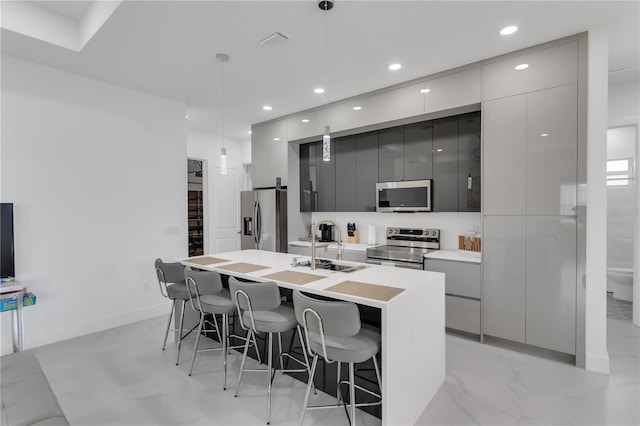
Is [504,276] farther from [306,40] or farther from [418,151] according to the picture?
[306,40]

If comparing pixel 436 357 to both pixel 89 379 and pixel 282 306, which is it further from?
pixel 89 379

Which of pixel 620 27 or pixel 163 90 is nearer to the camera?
pixel 620 27

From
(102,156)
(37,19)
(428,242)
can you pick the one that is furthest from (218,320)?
(37,19)

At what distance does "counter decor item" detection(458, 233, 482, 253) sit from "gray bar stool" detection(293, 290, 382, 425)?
7.46 ft

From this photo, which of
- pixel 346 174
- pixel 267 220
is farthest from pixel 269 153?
pixel 346 174

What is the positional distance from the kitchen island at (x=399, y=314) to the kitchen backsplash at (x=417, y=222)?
1.73 meters

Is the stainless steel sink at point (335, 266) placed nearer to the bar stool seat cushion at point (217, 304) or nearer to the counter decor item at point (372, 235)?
the bar stool seat cushion at point (217, 304)

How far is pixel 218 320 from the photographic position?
3271 mm

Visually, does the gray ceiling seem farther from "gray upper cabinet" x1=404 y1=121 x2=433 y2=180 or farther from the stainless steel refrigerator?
the stainless steel refrigerator

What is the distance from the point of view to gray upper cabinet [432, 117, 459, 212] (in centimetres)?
365

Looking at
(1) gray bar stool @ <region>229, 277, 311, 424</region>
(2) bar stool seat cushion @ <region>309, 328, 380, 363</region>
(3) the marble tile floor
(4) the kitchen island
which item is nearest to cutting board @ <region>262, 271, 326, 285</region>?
(4) the kitchen island

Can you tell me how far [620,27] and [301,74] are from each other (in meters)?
2.84

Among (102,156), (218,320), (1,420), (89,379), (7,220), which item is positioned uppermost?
(102,156)

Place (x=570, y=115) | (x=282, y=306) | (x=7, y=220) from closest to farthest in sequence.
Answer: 1. (x=282, y=306)
2. (x=570, y=115)
3. (x=7, y=220)
